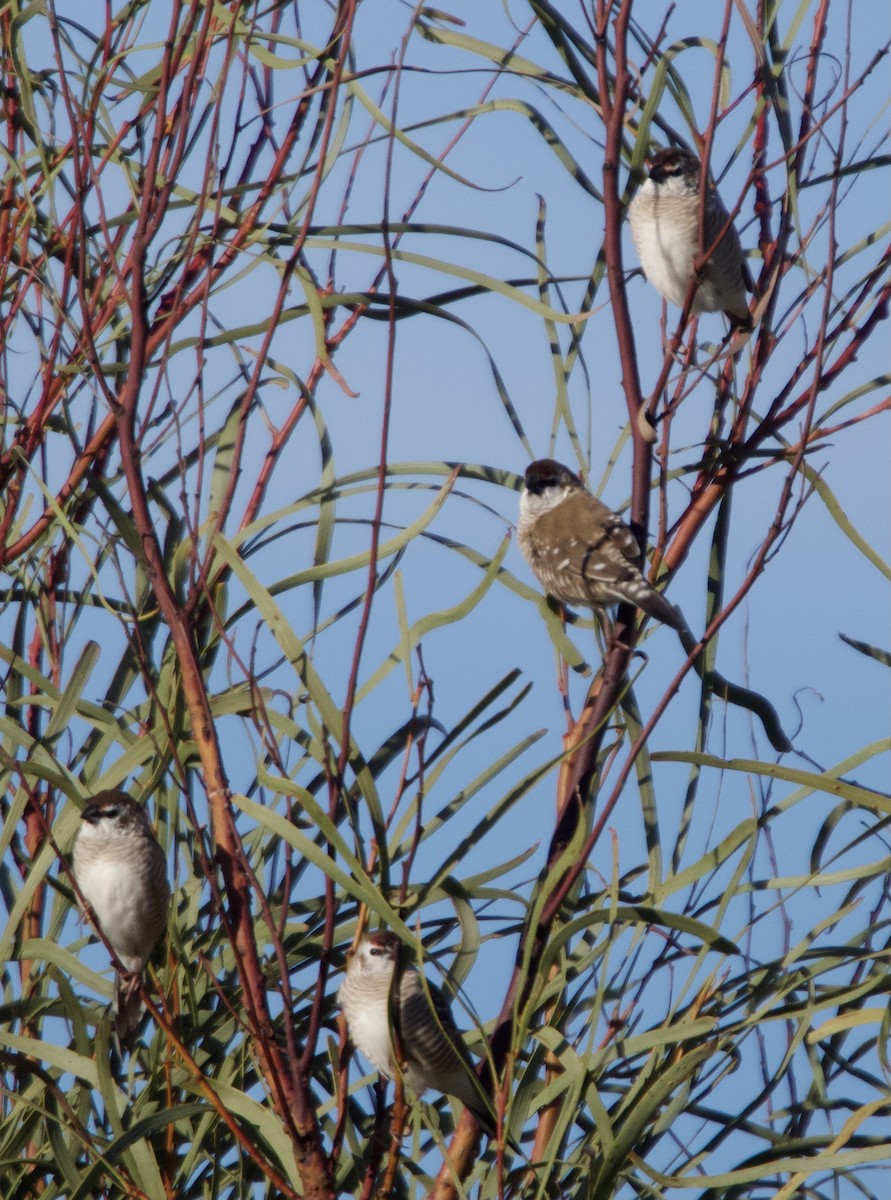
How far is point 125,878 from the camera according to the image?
313 cm

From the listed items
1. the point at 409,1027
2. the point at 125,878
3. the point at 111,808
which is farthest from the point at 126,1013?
the point at 125,878

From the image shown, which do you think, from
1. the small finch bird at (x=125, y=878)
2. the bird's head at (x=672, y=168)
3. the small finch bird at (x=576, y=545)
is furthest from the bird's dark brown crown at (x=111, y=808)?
the bird's head at (x=672, y=168)

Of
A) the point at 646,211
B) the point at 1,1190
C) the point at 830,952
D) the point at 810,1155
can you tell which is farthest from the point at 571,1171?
the point at 646,211

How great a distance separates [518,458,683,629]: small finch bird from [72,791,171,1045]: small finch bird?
97 centimetres

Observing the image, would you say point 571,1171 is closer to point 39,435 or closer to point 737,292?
point 39,435

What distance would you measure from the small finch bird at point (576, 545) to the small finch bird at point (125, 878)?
3.19 ft

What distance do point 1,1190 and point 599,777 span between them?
1232 millimetres

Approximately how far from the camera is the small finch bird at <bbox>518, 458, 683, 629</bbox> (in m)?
2.40

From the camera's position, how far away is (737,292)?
11.5 ft

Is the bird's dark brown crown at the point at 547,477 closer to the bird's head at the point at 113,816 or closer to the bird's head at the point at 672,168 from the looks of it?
the bird's head at the point at 113,816

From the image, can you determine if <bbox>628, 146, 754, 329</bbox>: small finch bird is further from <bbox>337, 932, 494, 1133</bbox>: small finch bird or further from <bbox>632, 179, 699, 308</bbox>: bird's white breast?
<bbox>337, 932, 494, 1133</bbox>: small finch bird

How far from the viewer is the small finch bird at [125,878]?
256cm

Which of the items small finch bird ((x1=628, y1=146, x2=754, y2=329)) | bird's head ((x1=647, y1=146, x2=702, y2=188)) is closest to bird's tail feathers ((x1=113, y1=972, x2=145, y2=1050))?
small finch bird ((x1=628, y1=146, x2=754, y2=329))

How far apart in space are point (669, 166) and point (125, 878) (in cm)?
255
